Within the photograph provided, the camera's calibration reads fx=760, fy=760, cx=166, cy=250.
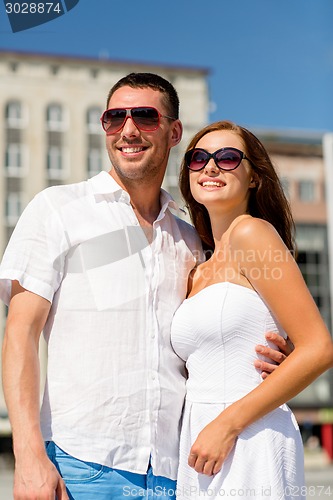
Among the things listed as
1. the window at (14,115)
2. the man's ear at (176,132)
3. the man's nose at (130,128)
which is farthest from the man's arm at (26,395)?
the window at (14,115)

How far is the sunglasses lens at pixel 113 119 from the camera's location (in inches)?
138

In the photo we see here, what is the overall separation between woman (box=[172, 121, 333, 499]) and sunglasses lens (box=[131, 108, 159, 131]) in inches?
11.7

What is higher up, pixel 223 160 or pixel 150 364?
pixel 223 160

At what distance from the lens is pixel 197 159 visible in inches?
141

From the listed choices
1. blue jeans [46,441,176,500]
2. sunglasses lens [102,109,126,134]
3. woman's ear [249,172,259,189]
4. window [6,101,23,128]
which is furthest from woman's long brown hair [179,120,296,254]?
window [6,101,23,128]

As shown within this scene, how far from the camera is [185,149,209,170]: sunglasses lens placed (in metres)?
3.54

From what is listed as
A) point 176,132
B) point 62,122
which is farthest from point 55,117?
point 176,132

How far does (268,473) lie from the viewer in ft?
9.96

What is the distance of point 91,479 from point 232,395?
2.17 feet

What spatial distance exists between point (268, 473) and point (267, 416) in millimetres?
223

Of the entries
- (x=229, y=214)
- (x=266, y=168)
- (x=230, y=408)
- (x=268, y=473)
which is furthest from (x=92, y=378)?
(x=266, y=168)

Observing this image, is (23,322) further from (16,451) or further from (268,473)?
(268,473)

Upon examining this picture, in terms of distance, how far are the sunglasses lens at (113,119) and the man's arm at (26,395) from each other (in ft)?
2.98

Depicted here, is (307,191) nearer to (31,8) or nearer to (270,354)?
(31,8)
